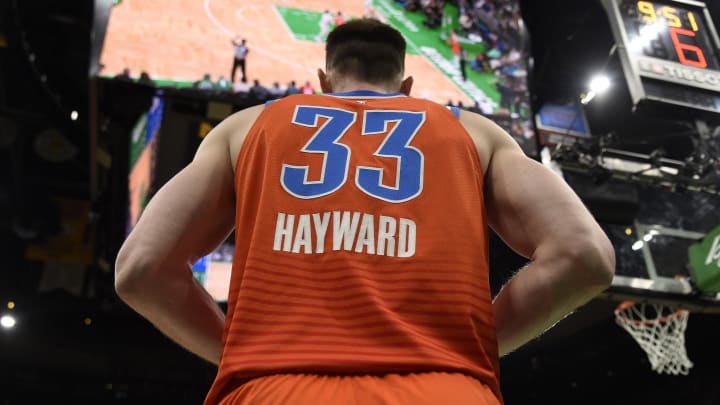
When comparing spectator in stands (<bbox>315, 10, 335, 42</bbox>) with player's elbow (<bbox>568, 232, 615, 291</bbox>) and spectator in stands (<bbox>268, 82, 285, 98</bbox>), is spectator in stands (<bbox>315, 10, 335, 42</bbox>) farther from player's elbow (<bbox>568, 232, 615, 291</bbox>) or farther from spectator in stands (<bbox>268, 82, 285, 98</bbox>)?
player's elbow (<bbox>568, 232, 615, 291</bbox>)

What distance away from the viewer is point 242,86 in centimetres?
486

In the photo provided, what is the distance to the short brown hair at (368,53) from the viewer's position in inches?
63.1

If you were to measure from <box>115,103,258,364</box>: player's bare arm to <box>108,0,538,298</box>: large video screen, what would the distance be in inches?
141

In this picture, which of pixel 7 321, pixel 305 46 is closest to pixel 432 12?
pixel 305 46

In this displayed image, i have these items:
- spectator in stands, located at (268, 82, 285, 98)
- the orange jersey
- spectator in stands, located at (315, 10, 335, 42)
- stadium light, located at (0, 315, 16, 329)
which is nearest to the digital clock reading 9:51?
spectator in stands, located at (315, 10, 335, 42)

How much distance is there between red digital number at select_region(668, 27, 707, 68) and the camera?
5182 millimetres

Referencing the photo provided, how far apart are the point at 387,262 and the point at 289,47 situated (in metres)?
4.59

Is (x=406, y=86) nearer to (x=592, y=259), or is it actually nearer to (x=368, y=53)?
(x=368, y=53)

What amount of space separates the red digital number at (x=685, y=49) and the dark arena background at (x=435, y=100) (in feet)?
0.06

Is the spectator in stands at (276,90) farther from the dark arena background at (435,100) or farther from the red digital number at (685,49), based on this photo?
the red digital number at (685,49)

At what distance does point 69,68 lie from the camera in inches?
238

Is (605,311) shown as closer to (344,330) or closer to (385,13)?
(385,13)

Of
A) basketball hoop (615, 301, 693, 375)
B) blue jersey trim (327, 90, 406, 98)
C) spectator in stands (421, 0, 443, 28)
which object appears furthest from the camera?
basketball hoop (615, 301, 693, 375)

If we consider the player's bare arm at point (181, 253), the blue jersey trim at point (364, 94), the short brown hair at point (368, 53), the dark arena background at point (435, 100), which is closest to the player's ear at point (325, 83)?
the short brown hair at point (368, 53)
